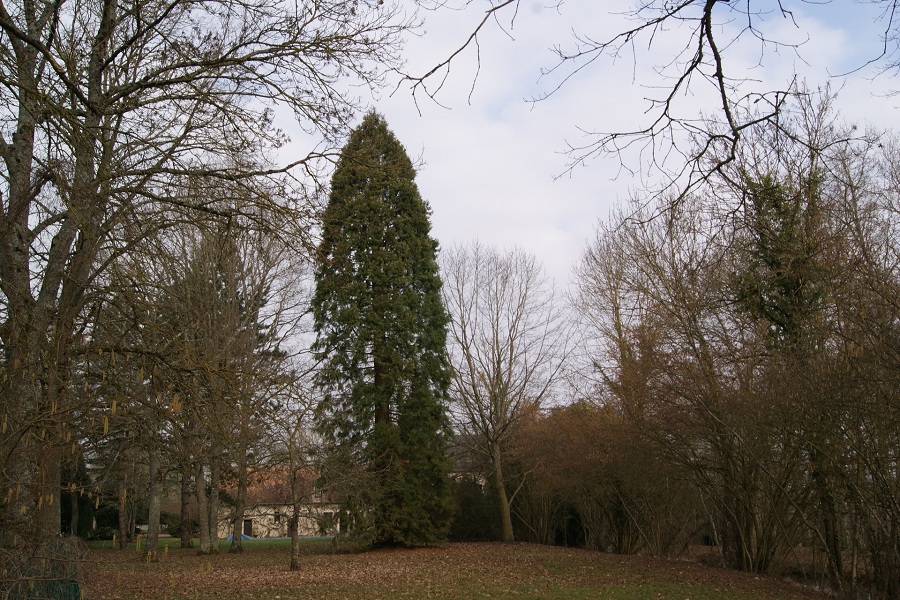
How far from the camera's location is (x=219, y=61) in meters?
5.79

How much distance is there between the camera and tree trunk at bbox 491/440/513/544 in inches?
1015

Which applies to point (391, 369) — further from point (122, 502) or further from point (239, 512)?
point (122, 502)

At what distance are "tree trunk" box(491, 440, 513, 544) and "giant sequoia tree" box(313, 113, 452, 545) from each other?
2.50m

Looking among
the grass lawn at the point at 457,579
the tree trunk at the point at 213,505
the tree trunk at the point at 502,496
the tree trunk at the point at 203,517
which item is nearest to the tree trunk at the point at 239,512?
the tree trunk at the point at 213,505

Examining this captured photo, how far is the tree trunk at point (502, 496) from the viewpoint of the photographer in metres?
25.8

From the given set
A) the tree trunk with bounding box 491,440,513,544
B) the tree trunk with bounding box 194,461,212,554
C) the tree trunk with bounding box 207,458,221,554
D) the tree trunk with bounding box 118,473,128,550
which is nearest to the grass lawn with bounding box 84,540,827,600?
the tree trunk with bounding box 118,473,128,550

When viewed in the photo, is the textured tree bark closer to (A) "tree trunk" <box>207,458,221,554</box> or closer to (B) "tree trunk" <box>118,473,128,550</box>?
(B) "tree trunk" <box>118,473,128,550</box>

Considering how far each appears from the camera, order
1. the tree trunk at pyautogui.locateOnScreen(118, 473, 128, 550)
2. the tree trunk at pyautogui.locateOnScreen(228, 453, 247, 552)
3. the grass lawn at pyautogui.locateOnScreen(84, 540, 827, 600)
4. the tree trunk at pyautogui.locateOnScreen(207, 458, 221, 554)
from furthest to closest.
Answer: the tree trunk at pyautogui.locateOnScreen(207, 458, 221, 554), the tree trunk at pyautogui.locateOnScreen(228, 453, 247, 552), the grass lawn at pyautogui.locateOnScreen(84, 540, 827, 600), the tree trunk at pyautogui.locateOnScreen(118, 473, 128, 550)

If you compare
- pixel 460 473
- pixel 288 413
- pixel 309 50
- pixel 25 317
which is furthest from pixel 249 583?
pixel 460 473

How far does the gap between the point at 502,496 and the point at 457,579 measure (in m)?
12.0

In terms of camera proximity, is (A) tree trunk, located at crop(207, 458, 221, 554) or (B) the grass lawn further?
(A) tree trunk, located at crop(207, 458, 221, 554)

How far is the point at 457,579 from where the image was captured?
14312mm

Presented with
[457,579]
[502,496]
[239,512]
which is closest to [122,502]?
[457,579]

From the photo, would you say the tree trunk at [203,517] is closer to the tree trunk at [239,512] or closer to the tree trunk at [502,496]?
the tree trunk at [239,512]
